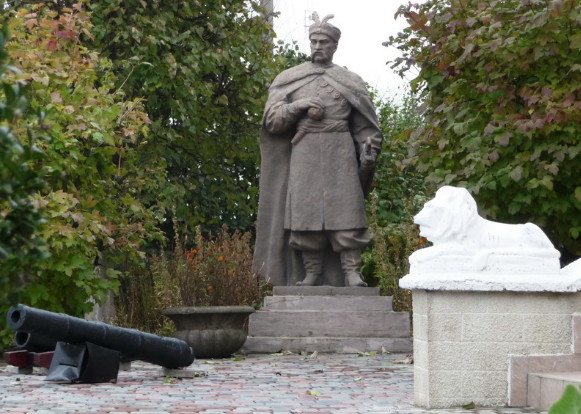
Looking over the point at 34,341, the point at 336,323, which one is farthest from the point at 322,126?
the point at 34,341

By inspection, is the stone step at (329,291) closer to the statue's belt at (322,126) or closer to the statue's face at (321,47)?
the statue's belt at (322,126)

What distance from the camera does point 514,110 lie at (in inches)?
348

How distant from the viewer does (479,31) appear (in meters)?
8.56

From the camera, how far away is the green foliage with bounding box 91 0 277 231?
1580 centimetres

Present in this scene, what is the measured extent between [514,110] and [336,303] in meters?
2.90

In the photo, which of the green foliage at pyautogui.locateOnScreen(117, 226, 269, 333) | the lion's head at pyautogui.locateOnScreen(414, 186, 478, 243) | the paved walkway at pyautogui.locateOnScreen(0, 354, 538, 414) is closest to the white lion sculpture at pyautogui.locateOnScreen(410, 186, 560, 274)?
the lion's head at pyautogui.locateOnScreen(414, 186, 478, 243)

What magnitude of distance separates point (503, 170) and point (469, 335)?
2.74 m

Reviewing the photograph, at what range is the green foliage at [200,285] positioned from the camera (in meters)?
11.3

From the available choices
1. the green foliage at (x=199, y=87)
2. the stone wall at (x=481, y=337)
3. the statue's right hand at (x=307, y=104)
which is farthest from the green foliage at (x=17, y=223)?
the green foliage at (x=199, y=87)

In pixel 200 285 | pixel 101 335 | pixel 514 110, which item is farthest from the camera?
pixel 200 285

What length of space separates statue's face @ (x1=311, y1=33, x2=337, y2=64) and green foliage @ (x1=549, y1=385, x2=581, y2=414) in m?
9.79

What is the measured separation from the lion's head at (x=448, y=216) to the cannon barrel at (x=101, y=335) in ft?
8.25

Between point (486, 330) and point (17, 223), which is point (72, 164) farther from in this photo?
point (17, 223)

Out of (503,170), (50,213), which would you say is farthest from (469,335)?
(50,213)
